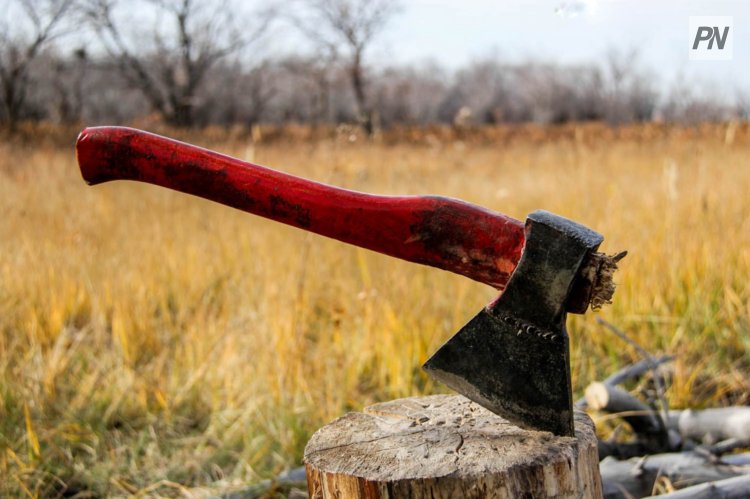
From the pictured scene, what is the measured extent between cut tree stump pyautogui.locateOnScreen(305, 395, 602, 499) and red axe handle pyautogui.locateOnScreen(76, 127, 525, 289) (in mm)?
299

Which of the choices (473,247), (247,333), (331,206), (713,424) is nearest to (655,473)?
(713,424)

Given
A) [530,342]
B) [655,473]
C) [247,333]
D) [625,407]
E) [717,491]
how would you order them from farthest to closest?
[247,333]
[625,407]
[655,473]
[717,491]
[530,342]

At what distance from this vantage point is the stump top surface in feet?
4.17

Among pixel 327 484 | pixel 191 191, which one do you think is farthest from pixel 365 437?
pixel 191 191

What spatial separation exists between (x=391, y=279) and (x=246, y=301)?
0.74 meters

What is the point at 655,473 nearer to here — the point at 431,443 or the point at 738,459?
the point at 738,459

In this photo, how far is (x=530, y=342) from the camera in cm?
129

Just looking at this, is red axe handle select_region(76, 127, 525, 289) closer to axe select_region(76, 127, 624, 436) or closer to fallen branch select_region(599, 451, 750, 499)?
axe select_region(76, 127, 624, 436)

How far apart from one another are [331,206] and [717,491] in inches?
50.7

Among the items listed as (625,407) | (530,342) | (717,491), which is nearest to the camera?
(530,342)

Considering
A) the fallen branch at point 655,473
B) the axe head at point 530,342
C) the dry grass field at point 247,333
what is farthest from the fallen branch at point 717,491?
the dry grass field at point 247,333

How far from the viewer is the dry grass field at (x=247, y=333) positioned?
2.68m

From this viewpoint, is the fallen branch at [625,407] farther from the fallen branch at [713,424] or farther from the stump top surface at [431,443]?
the stump top surface at [431,443]

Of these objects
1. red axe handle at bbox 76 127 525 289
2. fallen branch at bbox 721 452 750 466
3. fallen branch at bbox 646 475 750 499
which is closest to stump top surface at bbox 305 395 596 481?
red axe handle at bbox 76 127 525 289
